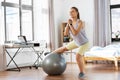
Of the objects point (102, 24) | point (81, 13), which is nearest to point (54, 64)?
point (102, 24)

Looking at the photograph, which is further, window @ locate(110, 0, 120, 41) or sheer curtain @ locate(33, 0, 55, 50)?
window @ locate(110, 0, 120, 41)

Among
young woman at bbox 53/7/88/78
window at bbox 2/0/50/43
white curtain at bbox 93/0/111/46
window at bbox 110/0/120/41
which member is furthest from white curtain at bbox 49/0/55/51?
young woman at bbox 53/7/88/78

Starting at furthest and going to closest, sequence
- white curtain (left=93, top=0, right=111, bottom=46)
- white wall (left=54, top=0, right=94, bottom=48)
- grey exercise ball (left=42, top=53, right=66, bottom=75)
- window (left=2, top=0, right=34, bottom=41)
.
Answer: white wall (left=54, top=0, right=94, bottom=48) < white curtain (left=93, top=0, right=111, bottom=46) < window (left=2, top=0, right=34, bottom=41) < grey exercise ball (left=42, top=53, right=66, bottom=75)

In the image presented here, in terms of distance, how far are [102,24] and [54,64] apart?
3416mm

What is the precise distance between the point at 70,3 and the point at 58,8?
0.51m

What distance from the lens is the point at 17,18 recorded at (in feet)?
22.2

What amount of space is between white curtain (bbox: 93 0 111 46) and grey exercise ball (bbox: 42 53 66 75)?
122 inches

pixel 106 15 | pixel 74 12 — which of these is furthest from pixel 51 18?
pixel 74 12

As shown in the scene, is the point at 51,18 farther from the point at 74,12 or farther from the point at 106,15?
the point at 74,12

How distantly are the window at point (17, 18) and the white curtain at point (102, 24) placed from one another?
2.08m

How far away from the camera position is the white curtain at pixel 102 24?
7414 mm

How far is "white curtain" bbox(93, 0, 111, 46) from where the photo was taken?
7.41 metres

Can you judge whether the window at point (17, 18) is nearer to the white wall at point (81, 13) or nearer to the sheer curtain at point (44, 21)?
the sheer curtain at point (44, 21)

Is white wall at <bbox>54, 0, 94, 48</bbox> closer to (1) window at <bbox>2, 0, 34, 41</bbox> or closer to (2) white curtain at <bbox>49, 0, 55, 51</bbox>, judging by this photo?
(2) white curtain at <bbox>49, 0, 55, 51</bbox>
